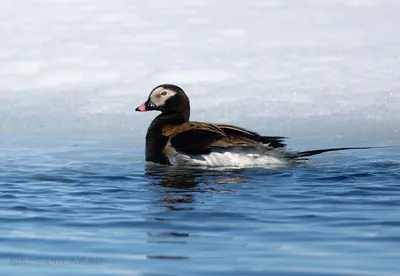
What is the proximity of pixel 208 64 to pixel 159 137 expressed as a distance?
98.6 inches

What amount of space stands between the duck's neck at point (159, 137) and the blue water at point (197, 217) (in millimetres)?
127

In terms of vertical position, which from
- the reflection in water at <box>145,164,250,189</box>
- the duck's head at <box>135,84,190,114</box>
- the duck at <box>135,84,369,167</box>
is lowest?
the reflection in water at <box>145,164,250,189</box>

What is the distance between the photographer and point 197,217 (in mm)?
5441

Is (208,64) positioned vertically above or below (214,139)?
above

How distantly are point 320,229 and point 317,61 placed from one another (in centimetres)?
569

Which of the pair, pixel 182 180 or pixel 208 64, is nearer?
pixel 182 180

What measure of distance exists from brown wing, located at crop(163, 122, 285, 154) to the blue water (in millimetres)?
229

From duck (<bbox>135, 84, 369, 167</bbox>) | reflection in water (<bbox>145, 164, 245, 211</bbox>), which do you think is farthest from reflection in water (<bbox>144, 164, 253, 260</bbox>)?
duck (<bbox>135, 84, 369, 167</bbox>)

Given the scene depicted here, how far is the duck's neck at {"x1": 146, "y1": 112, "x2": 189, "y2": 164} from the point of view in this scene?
8.10m

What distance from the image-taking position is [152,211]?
18.5 ft

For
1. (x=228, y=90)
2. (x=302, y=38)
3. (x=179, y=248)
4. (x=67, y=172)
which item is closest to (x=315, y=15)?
(x=302, y=38)

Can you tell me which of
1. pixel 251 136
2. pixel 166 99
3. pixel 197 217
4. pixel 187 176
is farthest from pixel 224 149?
pixel 197 217

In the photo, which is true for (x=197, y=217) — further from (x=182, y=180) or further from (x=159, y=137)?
(x=159, y=137)

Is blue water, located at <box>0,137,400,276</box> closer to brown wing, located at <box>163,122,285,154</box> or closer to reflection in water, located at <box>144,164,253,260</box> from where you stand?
reflection in water, located at <box>144,164,253,260</box>
